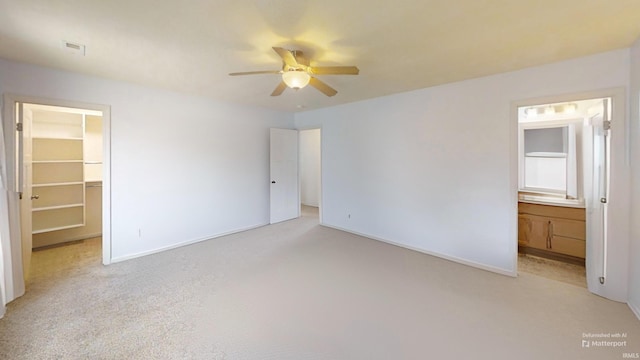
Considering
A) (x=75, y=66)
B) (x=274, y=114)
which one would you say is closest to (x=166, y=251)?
(x=75, y=66)

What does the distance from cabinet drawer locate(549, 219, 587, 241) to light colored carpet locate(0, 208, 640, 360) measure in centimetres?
90

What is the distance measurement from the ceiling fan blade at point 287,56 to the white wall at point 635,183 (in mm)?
2990

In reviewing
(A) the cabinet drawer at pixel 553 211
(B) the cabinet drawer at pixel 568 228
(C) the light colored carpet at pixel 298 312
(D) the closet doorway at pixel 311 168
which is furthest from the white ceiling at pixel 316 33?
(D) the closet doorway at pixel 311 168

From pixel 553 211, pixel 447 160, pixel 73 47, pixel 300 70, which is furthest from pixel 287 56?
pixel 553 211

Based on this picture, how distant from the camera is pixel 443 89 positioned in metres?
3.41

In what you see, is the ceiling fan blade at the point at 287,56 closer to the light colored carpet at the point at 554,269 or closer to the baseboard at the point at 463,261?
the baseboard at the point at 463,261

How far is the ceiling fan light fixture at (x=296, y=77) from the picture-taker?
7.63 feet

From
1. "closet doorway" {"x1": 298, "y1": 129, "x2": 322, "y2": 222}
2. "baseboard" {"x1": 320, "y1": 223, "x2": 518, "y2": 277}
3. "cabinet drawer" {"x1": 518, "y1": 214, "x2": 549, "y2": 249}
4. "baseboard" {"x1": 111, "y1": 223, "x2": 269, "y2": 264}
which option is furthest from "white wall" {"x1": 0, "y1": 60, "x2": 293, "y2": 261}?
"cabinet drawer" {"x1": 518, "y1": 214, "x2": 549, "y2": 249}

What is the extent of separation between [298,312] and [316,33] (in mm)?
2428

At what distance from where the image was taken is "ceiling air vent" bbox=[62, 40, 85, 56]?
2.23 metres

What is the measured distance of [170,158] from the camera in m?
3.79

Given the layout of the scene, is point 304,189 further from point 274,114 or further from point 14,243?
point 14,243

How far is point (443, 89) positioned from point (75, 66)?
4510 millimetres

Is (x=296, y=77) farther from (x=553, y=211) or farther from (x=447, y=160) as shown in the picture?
(x=553, y=211)
